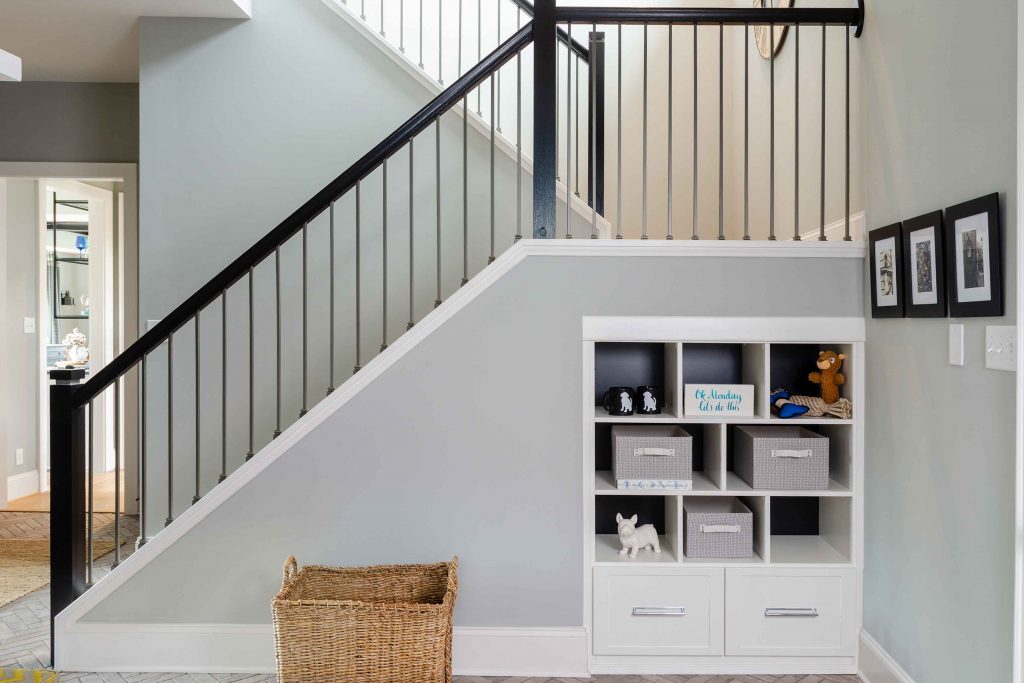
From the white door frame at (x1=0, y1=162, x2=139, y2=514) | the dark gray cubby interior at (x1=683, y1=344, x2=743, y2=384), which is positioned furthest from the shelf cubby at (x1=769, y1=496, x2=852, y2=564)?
the white door frame at (x1=0, y1=162, x2=139, y2=514)

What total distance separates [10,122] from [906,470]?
15.9 feet

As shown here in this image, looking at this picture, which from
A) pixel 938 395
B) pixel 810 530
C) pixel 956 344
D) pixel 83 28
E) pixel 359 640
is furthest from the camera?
pixel 83 28

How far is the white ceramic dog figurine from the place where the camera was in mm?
2461

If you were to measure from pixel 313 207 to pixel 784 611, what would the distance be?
6.89ft

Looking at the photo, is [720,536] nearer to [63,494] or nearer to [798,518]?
[798,518]

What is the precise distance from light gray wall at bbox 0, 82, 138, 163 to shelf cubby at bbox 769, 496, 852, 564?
3976 millimetres

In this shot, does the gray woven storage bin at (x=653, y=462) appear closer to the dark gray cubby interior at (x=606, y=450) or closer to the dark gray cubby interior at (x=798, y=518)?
the dark gray cubby interior at (x=606, y=450)

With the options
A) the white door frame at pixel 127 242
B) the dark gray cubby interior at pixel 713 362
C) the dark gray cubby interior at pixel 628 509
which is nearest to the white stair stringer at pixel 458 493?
the dark gray cubby interior at pixel 713 362

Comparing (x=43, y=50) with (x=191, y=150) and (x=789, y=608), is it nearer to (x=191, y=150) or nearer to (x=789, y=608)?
(x=191, y=150)

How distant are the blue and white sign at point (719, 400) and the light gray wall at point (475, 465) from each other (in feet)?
0.88

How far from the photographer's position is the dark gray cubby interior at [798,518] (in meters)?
2.73

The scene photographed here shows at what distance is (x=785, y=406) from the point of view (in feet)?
7.95

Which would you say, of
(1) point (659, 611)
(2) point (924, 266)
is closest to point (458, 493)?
(1) point (659, 611)

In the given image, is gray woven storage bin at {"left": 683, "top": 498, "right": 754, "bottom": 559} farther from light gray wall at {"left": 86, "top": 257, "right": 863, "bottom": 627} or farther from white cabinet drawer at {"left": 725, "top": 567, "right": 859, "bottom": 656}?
light gray wall at {"left": 86, "top": 257, "right": 863, "bottom": 627}
